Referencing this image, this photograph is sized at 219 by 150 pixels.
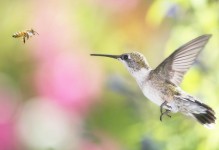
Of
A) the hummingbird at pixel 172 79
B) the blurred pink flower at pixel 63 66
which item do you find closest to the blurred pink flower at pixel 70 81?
the blurred pink flower at pixel 63 66

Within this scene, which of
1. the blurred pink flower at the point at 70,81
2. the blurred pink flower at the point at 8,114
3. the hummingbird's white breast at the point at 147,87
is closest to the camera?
the hummingbird's white breast at the point at 147,87

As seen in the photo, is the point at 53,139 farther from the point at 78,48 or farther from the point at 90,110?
the point at 78,48

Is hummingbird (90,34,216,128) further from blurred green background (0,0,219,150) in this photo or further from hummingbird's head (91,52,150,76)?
blurred green background (0,0,219,150)

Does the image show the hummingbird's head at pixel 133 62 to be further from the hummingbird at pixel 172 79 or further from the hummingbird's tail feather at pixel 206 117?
the hummingbird's tail feather at pixel 206 117

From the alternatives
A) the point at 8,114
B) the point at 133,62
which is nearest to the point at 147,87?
the point at 133,62

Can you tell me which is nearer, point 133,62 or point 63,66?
point 133,62

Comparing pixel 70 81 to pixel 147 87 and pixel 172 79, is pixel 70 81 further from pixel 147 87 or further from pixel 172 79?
pixel 147 87
